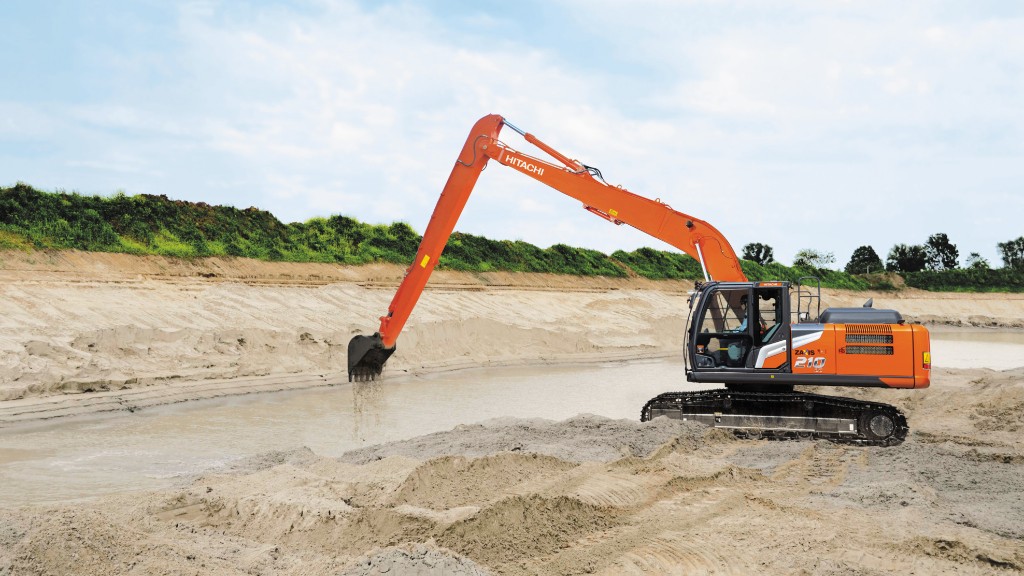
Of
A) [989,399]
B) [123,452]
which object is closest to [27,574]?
[123,452]

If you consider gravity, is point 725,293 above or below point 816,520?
above

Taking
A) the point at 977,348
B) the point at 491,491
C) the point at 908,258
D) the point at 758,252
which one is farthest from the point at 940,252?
the point at 491,491

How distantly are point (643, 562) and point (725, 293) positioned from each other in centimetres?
577

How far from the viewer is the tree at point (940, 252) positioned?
65.1m

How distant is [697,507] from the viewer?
22.3 ft

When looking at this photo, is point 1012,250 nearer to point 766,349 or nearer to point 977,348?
point 977,348

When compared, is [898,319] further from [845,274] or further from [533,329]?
[845,274]

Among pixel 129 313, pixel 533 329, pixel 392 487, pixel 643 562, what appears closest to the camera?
pixel 643 562

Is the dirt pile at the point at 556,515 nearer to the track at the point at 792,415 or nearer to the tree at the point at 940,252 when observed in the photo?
the track at the point at 792,415

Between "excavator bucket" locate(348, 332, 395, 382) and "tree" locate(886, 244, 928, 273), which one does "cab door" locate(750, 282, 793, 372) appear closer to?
"excavator bucket" locate(348, 332, 395, 382)

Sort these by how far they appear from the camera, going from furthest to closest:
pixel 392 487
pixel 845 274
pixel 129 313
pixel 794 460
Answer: pixel 845 274 < pixel 129 313 < pixel 794 460 < pixel 392 487

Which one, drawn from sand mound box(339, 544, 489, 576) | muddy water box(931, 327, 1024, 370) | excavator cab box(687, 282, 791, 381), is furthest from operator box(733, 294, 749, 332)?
muddy water box(931, 327, 1024, 370)

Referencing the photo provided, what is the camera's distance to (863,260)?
65.4 m

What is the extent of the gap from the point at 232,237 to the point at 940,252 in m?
60.1
